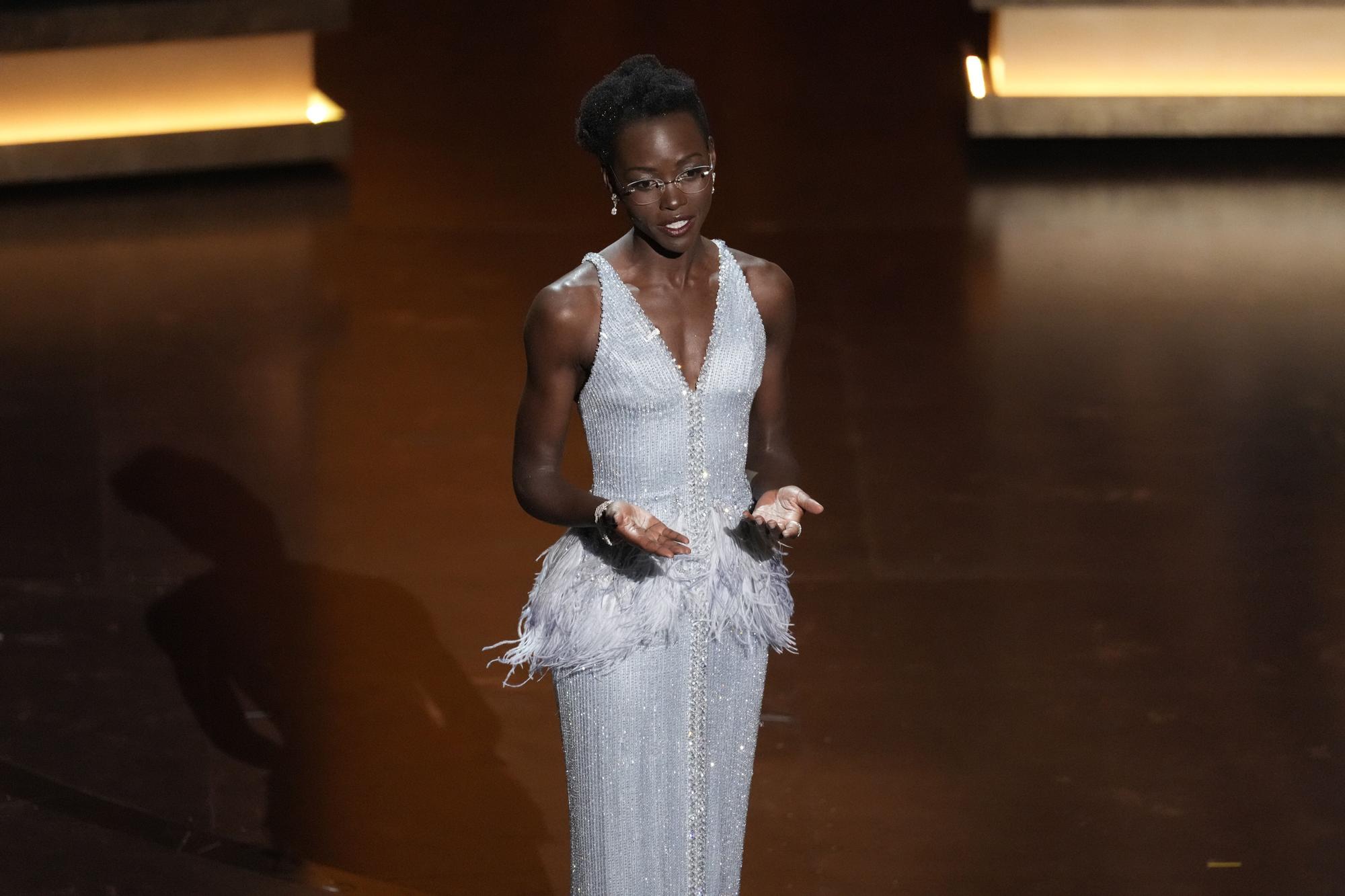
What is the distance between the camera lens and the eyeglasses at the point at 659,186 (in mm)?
2740

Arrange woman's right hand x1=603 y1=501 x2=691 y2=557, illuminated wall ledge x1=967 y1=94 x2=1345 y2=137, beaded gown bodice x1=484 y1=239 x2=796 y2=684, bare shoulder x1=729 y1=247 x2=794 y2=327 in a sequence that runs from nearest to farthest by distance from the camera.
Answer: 1. woman's right hand x1=603 y1=501 x2=691 y2=557
2. beaded gown bodice x1=484 y1=239 x2=796 y2=684
3. bare shoulder x1=729 y1=247 x2=794 y2=327
4. illuminated wall ledge x1=967 y1=94 x2=1345 y2=137

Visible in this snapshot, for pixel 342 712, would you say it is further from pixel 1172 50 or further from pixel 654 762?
pixel 1172 50

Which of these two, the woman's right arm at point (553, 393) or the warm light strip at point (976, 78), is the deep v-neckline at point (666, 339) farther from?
the warm light strip at point (976, 78)

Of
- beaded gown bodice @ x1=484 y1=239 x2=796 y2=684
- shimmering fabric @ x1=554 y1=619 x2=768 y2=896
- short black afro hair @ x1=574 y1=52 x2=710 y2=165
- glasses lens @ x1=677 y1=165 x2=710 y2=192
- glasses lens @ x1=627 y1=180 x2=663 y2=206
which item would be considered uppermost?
short black afro hair @ x1=574 y1=52 x2=710 y2=165

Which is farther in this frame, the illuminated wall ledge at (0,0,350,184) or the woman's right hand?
the illuminated wall ledge at (0,0,350,184)

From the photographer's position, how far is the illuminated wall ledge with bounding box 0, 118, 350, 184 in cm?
855

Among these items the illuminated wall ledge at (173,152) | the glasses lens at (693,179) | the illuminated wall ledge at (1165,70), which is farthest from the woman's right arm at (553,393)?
the illuminated wall ledge at (1165,70)

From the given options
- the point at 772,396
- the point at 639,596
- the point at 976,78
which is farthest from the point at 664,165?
the point at 976,78

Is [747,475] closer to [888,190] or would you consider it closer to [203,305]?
[203,305]

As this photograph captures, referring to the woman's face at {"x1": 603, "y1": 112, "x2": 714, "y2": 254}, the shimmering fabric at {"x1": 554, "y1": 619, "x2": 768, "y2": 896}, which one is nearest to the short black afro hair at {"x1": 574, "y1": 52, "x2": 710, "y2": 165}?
the woman's face at {"x1": 603, "y1": 112, "x2": 714, "y2": 254}

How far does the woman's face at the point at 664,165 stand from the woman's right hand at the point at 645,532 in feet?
1.43

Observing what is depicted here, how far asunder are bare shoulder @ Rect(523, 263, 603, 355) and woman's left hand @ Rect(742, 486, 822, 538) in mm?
389

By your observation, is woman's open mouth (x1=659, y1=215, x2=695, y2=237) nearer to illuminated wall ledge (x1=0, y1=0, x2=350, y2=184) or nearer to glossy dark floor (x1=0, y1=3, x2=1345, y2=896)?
glossy dark floor (x1=0, y1=3, x2=1345, y2=896)

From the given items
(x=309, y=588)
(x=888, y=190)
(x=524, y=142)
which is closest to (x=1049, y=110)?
(x=888, y=190)
